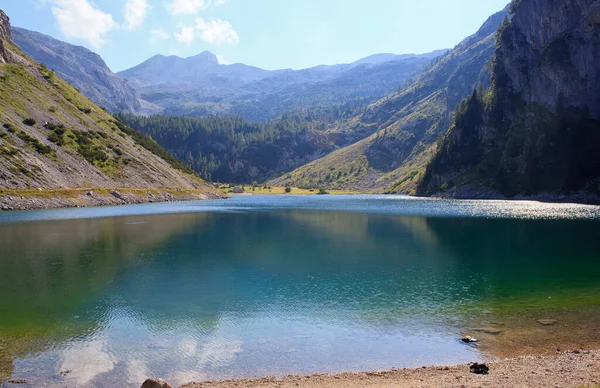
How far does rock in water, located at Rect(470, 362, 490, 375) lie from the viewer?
1990 centimetres

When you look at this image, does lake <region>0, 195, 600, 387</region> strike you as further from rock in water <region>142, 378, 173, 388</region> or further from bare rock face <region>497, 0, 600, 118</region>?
bare rock face <region>497, 0, 600, 118</region>

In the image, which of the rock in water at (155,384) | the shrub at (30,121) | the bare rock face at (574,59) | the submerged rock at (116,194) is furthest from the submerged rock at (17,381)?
the bare rock face at (574,59)

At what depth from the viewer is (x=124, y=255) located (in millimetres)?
57094

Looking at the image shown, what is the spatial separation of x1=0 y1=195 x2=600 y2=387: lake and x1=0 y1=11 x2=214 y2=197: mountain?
79.5 m

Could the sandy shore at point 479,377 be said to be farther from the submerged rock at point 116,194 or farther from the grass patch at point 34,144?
the submerged rock at point 116,194

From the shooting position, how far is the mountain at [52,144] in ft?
454

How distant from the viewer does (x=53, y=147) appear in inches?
6102

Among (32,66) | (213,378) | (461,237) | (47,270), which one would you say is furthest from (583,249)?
(32,66)

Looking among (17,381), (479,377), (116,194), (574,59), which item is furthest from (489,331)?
(574,59)

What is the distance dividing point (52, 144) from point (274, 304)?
153717 mm

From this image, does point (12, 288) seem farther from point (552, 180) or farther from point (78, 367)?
point (552, 180)

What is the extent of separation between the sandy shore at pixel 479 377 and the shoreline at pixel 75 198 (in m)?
134

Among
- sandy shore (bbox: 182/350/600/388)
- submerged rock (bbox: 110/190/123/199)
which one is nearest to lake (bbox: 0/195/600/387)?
sandy shore (bbox: 182/350/600/388)

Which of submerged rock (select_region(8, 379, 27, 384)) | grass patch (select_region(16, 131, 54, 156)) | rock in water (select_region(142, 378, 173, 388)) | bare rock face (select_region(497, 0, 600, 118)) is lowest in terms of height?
submerged rock (select_region(8, 379, 27, 384))
